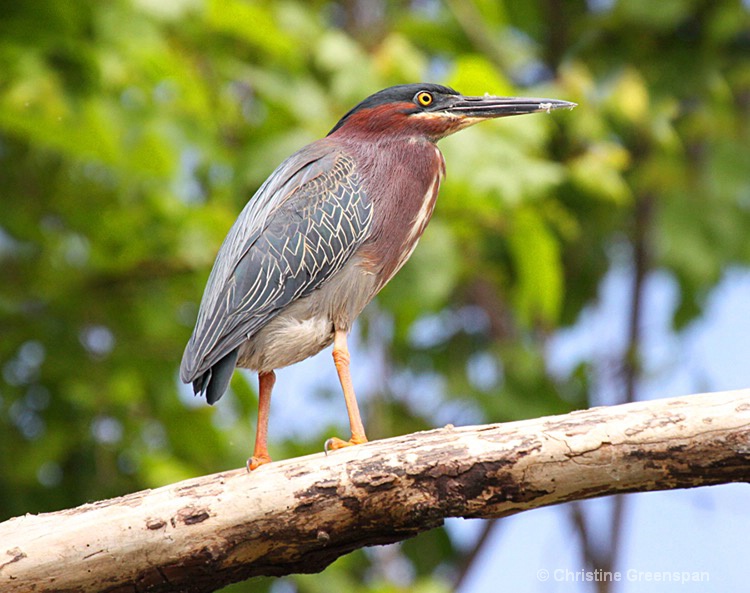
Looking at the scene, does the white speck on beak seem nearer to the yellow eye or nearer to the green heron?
the green heron

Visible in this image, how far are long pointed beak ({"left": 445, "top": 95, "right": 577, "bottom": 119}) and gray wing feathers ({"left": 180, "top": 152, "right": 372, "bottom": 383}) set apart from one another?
0.51 meters

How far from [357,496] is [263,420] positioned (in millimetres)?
952

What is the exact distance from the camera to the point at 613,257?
28.3ft

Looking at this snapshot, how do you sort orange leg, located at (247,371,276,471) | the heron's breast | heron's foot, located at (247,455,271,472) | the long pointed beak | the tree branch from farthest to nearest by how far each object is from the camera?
the long pointed beak
the heron's breast
orange leg, located at (247,371,276,471)
heron's foot, located at (247,455,271,472)
the tree branch

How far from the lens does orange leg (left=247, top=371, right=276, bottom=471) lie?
384cm

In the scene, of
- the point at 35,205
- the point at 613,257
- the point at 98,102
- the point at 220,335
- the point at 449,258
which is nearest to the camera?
the point at 220,335

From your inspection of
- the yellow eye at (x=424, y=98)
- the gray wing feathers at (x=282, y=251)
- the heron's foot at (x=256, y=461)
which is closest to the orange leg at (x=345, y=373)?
the gray wing feathers at (x=282, y=251)

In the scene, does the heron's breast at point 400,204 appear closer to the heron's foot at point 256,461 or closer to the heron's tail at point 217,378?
the heron's tail at point 217,378

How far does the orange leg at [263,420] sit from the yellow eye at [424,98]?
122 cm

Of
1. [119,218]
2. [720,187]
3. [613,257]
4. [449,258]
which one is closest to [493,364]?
[613,257]

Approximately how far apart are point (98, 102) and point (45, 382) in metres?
1.86

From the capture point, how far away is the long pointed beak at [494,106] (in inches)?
171

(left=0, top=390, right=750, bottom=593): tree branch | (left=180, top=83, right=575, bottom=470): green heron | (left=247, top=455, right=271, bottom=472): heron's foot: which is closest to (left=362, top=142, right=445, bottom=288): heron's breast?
(left=180, top=83, right=575, bottom=470): green heron

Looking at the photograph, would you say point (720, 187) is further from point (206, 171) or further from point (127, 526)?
point (127, 526)
